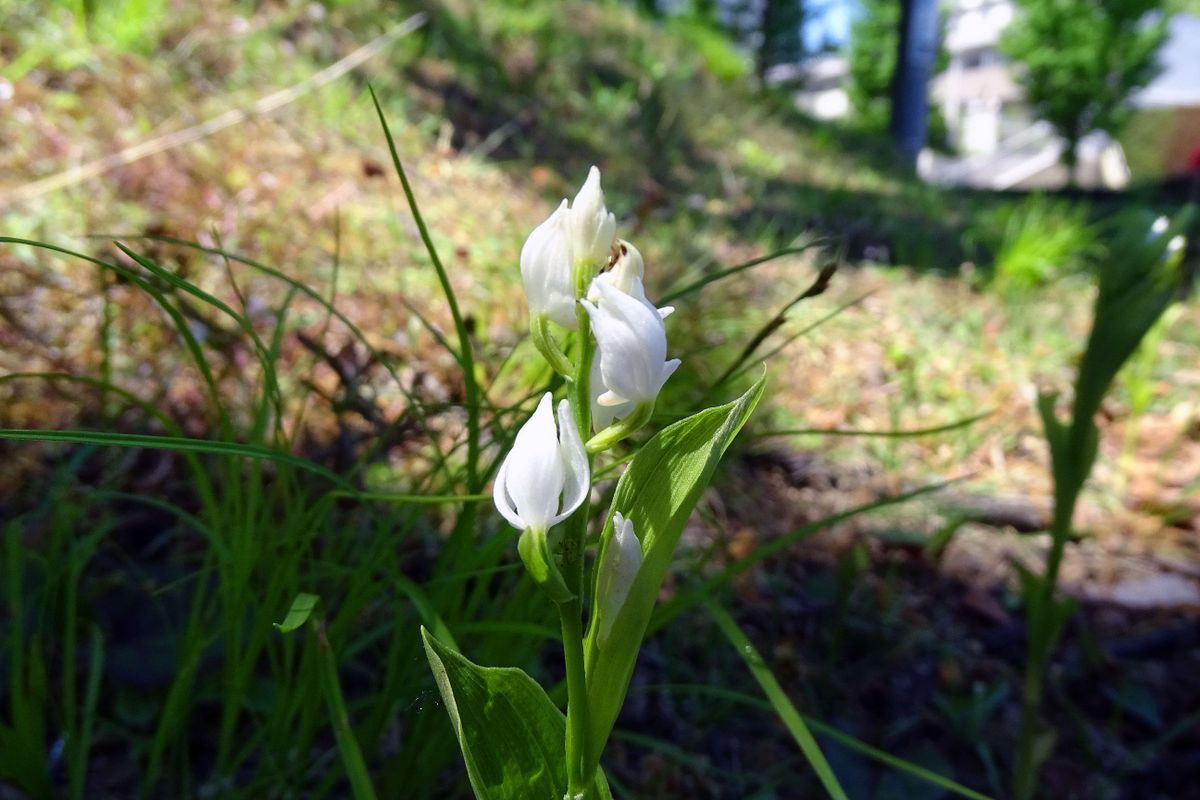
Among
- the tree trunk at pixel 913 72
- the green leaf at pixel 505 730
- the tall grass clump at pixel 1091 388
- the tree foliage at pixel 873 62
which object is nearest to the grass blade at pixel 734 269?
the green leaf at pixel 505 730

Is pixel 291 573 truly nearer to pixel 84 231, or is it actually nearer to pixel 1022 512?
pixel 84 231

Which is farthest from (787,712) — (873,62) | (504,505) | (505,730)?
(873,62)

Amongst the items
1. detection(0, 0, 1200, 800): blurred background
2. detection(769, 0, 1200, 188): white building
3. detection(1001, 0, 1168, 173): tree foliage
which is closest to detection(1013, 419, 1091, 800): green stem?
detection(0, 0, 1200, 800): blurred background

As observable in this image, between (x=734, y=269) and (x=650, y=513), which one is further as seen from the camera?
(x=734, y=269)

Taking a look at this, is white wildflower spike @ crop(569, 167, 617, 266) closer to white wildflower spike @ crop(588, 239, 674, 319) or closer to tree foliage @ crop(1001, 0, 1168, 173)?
white wildflower spike @ crop(588, 239, 674, 319)

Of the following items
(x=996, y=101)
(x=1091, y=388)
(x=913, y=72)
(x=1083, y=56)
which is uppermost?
(x=996, y=101)

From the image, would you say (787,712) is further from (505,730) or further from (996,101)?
(996,101)
